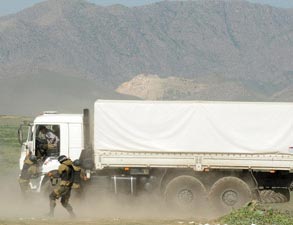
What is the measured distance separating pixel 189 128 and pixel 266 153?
2.26m

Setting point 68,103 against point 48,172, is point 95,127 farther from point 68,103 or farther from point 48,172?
point 68,103

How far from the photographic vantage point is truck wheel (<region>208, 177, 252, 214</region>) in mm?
21359

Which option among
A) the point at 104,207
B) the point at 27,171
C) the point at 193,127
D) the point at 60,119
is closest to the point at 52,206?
the point at 104,207

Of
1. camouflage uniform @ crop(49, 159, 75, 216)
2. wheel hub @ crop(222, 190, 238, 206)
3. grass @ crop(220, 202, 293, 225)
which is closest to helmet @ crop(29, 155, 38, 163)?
camouflage uniform @ crop(49, 159, 75, 216)

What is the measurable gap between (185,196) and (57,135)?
4200 millimetres

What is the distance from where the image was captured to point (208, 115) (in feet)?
71.1

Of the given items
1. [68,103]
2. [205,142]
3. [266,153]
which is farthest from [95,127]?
[68,103]

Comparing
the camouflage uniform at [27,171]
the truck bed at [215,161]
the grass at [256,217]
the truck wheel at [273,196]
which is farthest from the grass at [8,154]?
the grass at [256,217]

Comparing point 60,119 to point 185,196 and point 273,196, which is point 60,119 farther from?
point 273,196

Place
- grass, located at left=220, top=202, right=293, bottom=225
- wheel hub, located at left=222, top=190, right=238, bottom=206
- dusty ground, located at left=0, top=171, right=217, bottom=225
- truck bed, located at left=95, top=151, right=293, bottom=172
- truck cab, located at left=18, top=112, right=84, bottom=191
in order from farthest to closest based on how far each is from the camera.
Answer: truck cab, located at left=18, top=112, right=84, bottom=191 < wheel hub, located at left=222, top=190, right=238, bottom=206 < truck bed, located at left=95, top=151, right=293, bottom=172 < dusty ground, located at left=0, top=171, right=217, bottom=225 < grass, located at left=220, top=202, right=293, bottom=225

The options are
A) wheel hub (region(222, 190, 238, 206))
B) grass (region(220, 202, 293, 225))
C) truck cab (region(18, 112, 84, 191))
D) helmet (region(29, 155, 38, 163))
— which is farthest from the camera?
truck cab (region(18, 112, 84, 191))

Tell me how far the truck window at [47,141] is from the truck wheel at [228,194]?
475 cm

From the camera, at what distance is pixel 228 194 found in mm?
21516

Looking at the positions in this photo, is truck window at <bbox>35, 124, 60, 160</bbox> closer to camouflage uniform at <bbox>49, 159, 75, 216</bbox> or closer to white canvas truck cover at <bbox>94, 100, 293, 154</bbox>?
white canvas truck cover at <bbox>94, 100, 293, 154</bbox>
